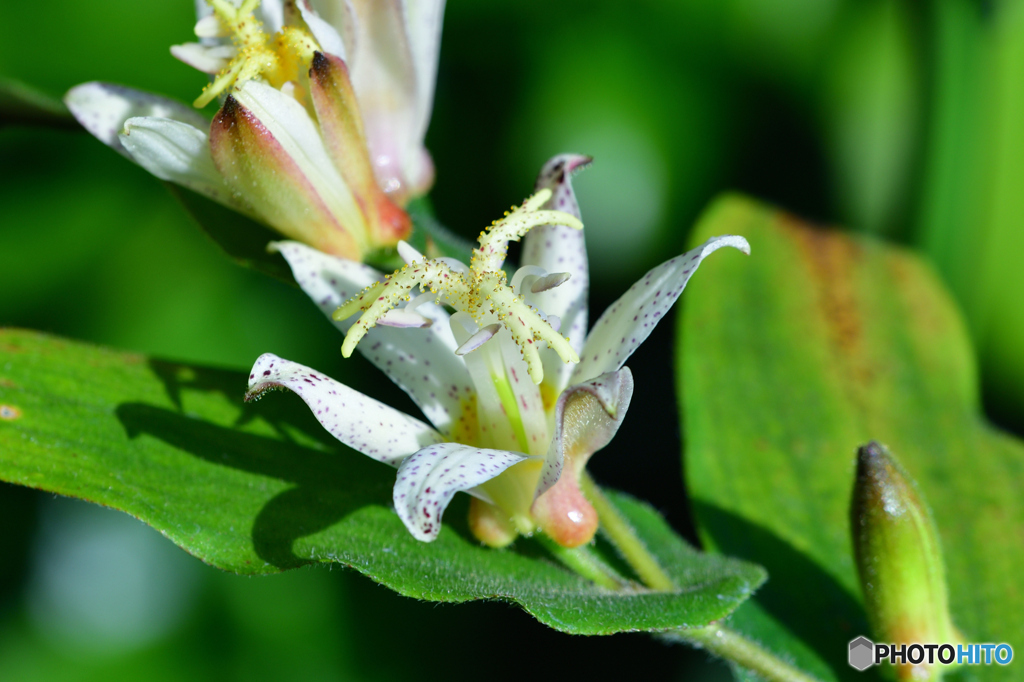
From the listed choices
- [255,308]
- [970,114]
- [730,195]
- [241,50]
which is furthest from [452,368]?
[970,114]

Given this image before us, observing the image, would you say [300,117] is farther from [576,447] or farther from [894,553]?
[894,553]

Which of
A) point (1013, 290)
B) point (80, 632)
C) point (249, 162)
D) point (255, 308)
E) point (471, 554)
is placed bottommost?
point (80, 632)

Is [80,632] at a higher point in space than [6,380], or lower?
lower

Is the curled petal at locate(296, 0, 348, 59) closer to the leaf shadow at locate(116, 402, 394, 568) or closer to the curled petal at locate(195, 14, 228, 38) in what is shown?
the curled petal at locate(195, 14, 228, 38)

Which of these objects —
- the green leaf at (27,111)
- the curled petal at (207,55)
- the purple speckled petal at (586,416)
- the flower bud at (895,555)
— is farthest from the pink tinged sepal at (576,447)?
the green leaf at (27,111)

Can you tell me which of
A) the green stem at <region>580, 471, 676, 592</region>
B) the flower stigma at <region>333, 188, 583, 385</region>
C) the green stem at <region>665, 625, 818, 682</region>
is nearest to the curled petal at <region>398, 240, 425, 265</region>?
the flower stigma at <region>333, 188, 583, 385</region>

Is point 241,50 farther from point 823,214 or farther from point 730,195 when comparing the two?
point 823,214

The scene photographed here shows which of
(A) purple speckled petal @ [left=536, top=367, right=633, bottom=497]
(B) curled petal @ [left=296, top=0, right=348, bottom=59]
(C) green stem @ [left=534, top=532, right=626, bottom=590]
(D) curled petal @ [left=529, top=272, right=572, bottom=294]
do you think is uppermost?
(B) curled petal @ [left=296, top=0, right=348, bottom=59]
